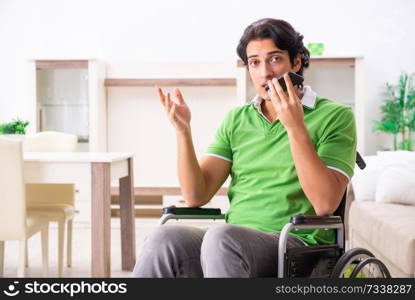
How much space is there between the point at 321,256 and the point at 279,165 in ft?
0.94

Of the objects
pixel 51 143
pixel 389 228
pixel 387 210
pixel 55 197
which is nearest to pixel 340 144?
pixel 389 228

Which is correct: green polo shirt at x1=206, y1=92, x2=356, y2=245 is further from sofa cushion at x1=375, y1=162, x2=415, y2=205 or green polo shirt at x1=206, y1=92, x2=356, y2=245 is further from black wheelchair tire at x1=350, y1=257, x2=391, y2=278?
sofa cushion at x1=375, y1=162, x2=415, y2=205

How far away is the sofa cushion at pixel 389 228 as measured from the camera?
8.59 ft

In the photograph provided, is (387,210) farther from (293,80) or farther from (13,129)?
(13,129)

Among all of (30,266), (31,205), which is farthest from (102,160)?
(30,266)

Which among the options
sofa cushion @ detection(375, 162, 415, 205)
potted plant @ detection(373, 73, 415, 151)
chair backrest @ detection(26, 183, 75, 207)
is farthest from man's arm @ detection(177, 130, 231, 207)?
potted plant @ detection(373, 73, 415, 151)

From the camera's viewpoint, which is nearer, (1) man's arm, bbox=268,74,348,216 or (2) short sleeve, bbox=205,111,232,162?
(1) man's arm, bbox=268,74,348,216

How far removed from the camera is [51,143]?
13.7ft

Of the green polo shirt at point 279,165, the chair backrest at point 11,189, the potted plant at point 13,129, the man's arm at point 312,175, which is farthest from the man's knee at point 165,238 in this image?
the potted plant at point 13,129

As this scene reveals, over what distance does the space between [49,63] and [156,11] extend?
41.5 inches

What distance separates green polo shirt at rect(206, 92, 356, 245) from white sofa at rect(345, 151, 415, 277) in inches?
33.1

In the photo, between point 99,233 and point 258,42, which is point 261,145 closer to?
point 258,42

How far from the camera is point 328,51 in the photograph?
5.81 meters

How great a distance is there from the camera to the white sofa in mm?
2713
